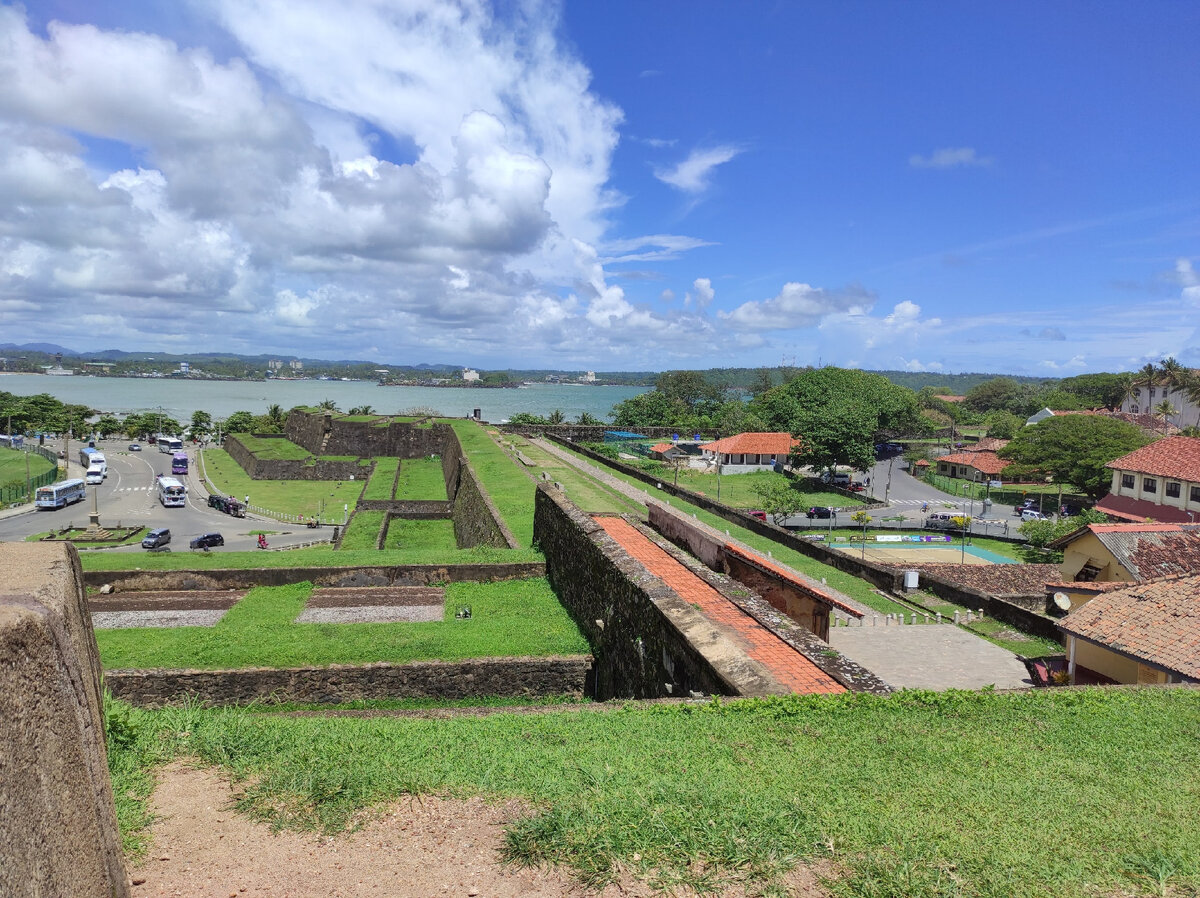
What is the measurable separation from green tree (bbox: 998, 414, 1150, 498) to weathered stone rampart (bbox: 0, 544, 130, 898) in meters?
40.5

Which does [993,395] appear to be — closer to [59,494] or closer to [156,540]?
[156,540]

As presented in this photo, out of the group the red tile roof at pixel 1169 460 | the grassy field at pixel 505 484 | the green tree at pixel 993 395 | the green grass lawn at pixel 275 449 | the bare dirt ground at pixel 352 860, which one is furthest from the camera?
the green tree at pixel 993 395

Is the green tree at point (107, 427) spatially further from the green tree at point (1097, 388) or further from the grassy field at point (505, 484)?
the green tree at point (1097, 388)

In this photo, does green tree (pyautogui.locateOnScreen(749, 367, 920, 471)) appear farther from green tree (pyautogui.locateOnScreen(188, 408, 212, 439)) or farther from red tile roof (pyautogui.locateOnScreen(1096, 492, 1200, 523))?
green tree (pyautogui.locateOnScreen(188, 408, 212, 439))

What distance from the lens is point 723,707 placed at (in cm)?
452

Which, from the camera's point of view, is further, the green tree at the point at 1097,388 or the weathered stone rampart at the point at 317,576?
the green tree at the point at 1097,388

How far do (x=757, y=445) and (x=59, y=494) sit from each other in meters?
37.5

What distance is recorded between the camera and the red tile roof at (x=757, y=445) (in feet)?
149

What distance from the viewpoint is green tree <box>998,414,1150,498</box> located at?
1339 inches

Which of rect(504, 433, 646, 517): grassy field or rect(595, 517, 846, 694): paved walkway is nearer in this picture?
rect(595, 517, 846, 694): paved walkway

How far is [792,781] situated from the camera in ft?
11.8

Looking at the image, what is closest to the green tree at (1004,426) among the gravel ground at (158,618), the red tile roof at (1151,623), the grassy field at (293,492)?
the grassy field at (293,492)

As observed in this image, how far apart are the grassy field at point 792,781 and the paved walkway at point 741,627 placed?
57 cm

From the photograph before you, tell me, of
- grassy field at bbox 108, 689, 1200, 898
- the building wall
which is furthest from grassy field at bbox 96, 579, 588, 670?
the building wall
